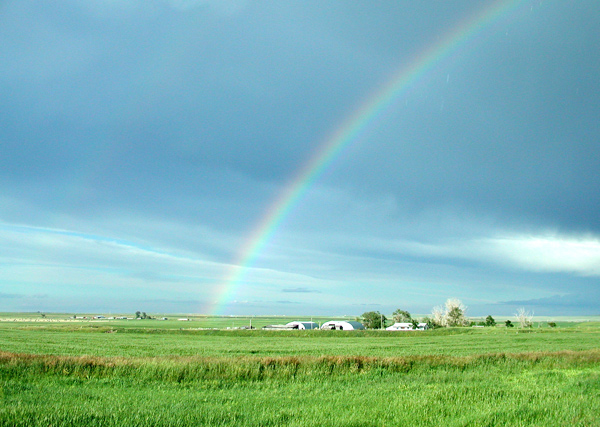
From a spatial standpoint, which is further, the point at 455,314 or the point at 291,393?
the point at 455,314

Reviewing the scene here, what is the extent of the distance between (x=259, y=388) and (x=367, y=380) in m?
4.99

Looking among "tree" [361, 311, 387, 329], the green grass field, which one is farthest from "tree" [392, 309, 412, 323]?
the green grass field

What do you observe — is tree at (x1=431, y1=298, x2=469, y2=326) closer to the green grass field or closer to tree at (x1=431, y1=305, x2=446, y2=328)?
tree at (x1=431, y1=305, x2=446, y2=328)

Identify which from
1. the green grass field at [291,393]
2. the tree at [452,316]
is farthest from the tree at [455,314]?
the green grass field at [291,393]

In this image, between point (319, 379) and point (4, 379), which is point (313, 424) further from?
point (4, 379)

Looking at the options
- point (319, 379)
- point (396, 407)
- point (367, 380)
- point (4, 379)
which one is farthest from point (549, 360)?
point (4, 379)

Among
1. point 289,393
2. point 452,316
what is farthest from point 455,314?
point 289,393

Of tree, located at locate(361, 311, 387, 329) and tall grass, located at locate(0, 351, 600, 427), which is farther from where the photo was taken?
tree, located at locate(361, 311, 387, 329)

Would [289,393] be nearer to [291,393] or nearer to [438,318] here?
[291,393]

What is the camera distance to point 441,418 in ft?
36.6

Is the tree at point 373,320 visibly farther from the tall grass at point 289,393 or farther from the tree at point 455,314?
the tall grass at point 289,393

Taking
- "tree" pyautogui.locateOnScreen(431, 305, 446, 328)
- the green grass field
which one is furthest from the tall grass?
"tree" pyautogui.locateOnScreen(431, 305, 446, 328)

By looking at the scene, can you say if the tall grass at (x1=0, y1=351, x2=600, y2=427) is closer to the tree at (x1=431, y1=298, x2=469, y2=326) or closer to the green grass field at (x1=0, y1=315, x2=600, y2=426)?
the green grass field at (x1=0, y1=315, x2=600, y2=426)

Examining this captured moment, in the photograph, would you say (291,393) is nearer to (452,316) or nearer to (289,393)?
(289,393)
